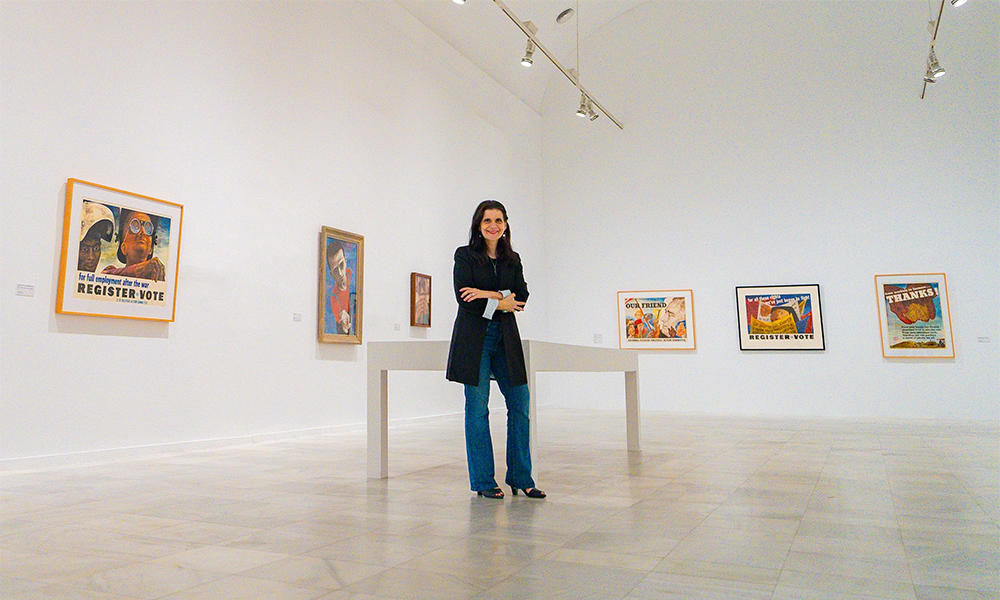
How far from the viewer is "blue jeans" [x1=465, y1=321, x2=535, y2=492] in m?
4.66

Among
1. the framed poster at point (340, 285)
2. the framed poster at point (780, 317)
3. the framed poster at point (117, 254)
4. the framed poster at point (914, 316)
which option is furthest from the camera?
the framed poster at point (780, 317)

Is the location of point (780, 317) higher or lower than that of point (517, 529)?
higher

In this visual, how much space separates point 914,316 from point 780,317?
7.71 ft

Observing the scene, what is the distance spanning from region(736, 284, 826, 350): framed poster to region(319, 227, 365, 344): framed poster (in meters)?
8.15

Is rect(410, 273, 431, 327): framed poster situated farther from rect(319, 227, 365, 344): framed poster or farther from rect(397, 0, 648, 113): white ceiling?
rect(397, 0, 648, 113): white ceiling

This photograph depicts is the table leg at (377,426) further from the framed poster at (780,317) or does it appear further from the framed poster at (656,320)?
the framed poster at (780,317)

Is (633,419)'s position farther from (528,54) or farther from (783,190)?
(783,190)

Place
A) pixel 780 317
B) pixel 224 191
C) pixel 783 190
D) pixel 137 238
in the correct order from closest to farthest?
pixel 137 238, pixel 224 191, pixel 780 317, pixel 783 190

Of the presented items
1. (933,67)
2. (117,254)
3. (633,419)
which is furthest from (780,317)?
(117,254)

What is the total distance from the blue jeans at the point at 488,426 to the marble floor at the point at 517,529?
0.55 ft

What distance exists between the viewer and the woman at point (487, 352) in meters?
4.61

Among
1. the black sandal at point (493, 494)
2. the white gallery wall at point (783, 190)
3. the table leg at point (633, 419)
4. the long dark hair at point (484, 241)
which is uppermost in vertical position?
the white gallery wall at point (783, 190)

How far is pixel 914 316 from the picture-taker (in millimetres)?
12914

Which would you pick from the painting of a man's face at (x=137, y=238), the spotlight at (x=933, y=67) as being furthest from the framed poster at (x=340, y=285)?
the spotlight at (x=933, y=67)
